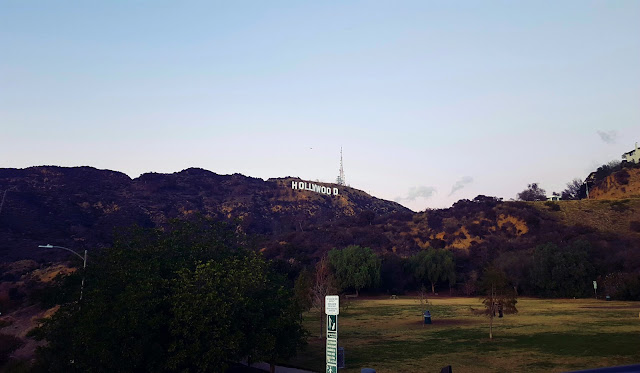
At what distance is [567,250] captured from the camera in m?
71.3

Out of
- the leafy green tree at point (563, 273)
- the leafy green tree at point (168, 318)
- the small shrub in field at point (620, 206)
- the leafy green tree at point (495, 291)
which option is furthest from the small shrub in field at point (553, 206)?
the leafy green tree at point (168, 318)

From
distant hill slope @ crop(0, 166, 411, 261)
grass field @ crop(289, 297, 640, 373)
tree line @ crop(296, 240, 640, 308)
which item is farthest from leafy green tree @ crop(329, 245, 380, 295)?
grass field @ crop(289, 297, 640, 373)

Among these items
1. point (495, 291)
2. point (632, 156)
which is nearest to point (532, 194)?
point (632, 156)

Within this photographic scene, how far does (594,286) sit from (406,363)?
51.0 metres

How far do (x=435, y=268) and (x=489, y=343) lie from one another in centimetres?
5343

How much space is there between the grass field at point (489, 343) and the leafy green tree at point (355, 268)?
32.3 meters

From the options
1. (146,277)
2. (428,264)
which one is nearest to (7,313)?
(146,277)

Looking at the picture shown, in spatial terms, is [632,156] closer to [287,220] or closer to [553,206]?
[553,206]

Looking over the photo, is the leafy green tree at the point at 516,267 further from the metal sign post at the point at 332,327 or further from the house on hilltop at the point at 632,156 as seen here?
the house on hilltop at the point at 632,156

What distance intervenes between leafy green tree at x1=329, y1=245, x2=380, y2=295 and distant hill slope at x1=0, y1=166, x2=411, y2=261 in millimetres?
31141

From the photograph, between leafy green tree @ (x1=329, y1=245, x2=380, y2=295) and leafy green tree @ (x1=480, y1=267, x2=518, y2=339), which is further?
leafy green tree @ (x1=329, y1=245, x2=380, y2=295)

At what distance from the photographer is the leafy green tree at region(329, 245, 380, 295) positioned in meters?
76.6

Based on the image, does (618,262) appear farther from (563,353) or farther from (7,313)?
(7,313)

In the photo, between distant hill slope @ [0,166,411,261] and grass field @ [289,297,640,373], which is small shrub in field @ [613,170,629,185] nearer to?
distant hill slope @ [0,166,411,261]
